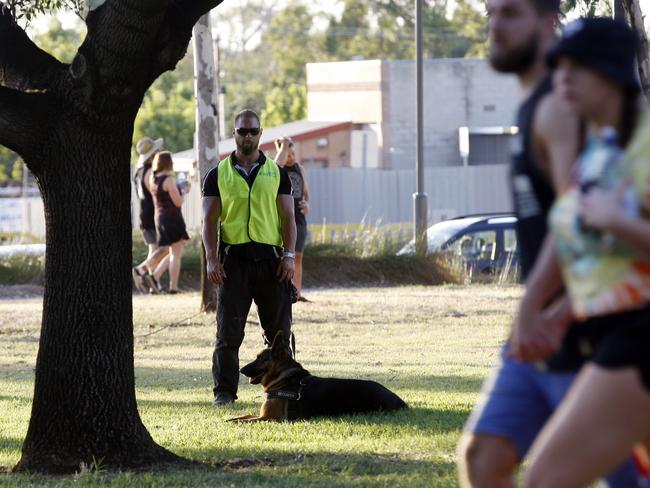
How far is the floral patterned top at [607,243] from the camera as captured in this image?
368cm

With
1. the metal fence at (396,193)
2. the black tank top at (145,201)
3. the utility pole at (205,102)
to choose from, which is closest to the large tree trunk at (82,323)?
the utility pole at (205,102)

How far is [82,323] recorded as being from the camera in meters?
7.30

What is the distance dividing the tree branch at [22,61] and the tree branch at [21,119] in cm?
24

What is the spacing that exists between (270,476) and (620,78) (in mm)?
3775

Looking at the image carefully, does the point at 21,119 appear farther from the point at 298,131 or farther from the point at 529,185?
the point at 298,131

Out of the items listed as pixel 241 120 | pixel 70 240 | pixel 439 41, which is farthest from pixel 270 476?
pixel 439 41

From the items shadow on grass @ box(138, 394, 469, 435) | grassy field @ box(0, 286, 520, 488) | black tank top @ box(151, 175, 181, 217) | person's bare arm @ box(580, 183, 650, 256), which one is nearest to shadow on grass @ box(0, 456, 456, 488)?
grassy field @ box(0, 286, 520, 488)

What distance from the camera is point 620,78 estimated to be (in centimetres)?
386

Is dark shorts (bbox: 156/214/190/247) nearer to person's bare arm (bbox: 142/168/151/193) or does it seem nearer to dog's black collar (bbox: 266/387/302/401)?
person's bare arm (bbox: 142/168/151/193)

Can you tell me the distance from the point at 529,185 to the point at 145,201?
16.6m

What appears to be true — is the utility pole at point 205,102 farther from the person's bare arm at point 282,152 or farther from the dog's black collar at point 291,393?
the dog's black collar at point 291,393

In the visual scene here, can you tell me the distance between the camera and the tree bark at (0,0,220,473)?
23.8ft

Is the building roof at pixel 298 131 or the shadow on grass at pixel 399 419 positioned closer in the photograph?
the shadow on grass at pixel 399 419

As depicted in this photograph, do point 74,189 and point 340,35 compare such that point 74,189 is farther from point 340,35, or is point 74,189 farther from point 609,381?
point 340,35
